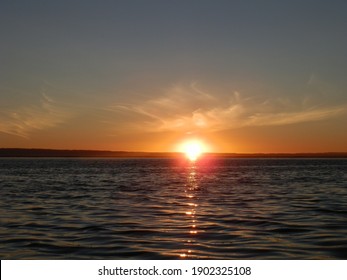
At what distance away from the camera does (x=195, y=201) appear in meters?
35.4

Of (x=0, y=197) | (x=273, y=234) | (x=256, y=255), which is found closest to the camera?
(x=256, y=255)

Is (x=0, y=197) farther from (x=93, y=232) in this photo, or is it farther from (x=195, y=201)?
(x=93, y=232)

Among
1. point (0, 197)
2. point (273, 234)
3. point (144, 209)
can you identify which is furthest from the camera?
point (0, 197)

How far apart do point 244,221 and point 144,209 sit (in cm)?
810

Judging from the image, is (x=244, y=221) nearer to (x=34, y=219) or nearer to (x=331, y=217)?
(x=331, y=217)

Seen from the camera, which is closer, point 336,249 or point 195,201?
point 336,249

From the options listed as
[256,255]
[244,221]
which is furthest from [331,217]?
[256,255]

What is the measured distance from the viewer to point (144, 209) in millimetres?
Result: 29734

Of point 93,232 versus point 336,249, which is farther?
point 93,232
